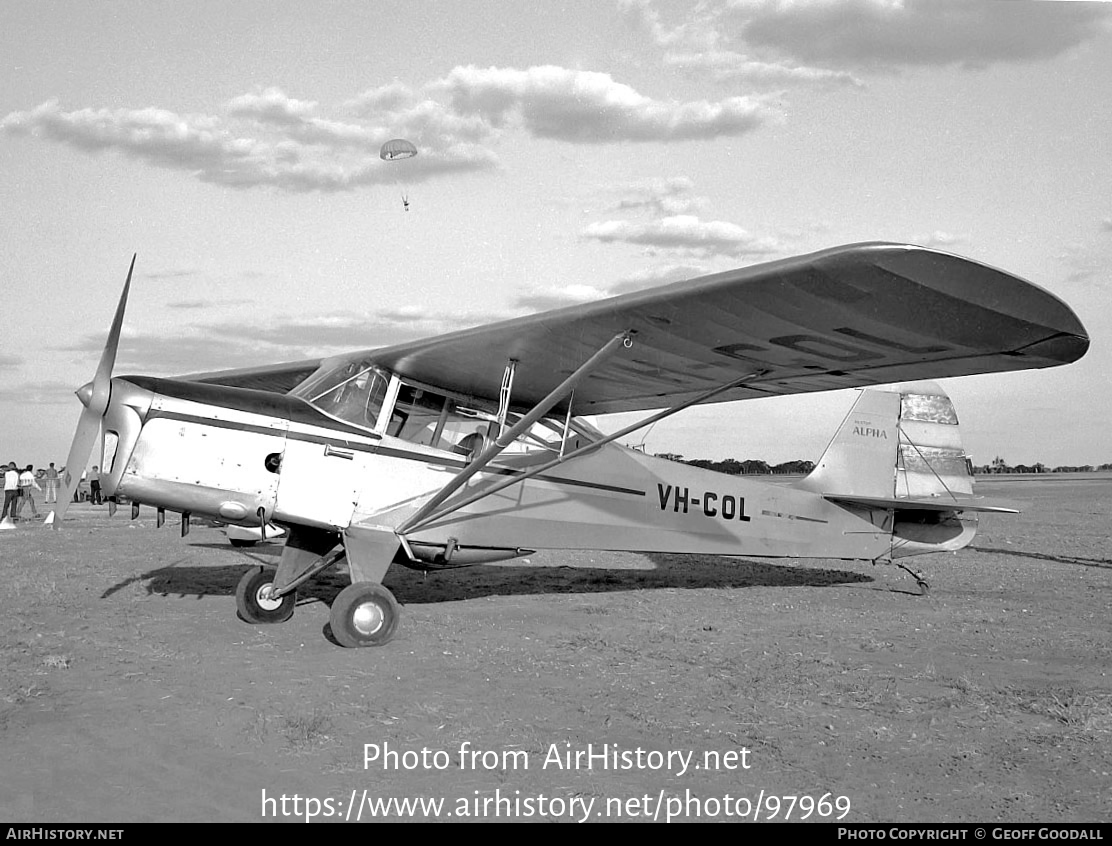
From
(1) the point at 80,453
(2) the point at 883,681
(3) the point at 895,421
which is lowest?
(2) the point at 883,681

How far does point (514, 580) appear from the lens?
1103 centimetres

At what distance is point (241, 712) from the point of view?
481 cm

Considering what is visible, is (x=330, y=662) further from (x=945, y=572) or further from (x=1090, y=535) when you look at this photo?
(x=1090, y=535)

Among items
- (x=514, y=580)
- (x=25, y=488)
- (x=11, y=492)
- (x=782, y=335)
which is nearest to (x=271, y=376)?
(x=514, y=580)

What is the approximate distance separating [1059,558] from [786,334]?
9.54 metres

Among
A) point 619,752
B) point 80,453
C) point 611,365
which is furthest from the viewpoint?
point 611,365

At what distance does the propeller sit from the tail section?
6.94 metres

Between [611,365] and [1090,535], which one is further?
[1090,535]

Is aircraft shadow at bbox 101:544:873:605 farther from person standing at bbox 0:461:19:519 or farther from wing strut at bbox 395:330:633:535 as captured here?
person standing at bbox 0:461:19:519

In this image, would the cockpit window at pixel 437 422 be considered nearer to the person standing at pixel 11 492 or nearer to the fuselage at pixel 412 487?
the fuselage at pixel 412 487

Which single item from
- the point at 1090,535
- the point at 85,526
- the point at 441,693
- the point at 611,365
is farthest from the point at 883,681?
the point at 85,526

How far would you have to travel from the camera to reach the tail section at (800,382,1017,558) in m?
10.0
